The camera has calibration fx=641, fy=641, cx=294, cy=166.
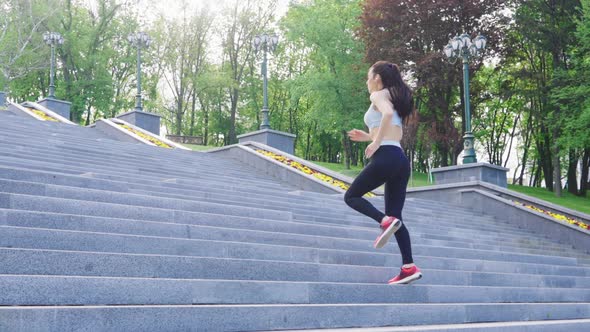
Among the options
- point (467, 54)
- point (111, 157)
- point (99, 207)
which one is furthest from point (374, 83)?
point (467, 54)

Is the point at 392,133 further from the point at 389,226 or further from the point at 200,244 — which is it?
the point at 200,244

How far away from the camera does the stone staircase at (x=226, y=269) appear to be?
415 cm

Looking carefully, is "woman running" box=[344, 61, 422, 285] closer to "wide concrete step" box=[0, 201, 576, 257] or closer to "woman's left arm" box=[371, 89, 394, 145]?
"woman's left arm" box=[371, 89, 394, 145]

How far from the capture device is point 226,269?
5395mm

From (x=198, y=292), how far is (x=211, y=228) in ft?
6.60

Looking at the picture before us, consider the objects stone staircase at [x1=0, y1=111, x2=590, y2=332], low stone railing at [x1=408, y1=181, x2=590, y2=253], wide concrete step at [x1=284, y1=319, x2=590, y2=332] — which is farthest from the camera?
low stone railing at [x1=408, y1=181, x2=590, y2=253]

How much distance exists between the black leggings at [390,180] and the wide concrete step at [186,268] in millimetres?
683

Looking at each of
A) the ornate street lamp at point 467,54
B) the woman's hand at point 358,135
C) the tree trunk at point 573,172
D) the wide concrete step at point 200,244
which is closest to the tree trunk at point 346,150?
the tree trunk at point 573,172

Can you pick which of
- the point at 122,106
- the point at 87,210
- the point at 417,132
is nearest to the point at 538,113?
the point at 417,132

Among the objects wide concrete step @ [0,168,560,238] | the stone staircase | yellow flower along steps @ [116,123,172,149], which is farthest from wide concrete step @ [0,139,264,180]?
yellow flower along steps @ [116,123,172,149]

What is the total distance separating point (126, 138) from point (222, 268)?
16.3m

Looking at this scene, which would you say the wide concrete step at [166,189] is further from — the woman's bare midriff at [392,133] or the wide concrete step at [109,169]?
the woman's bare midriff at [392,133]

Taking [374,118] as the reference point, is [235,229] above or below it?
below

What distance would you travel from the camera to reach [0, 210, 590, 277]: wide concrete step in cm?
557
